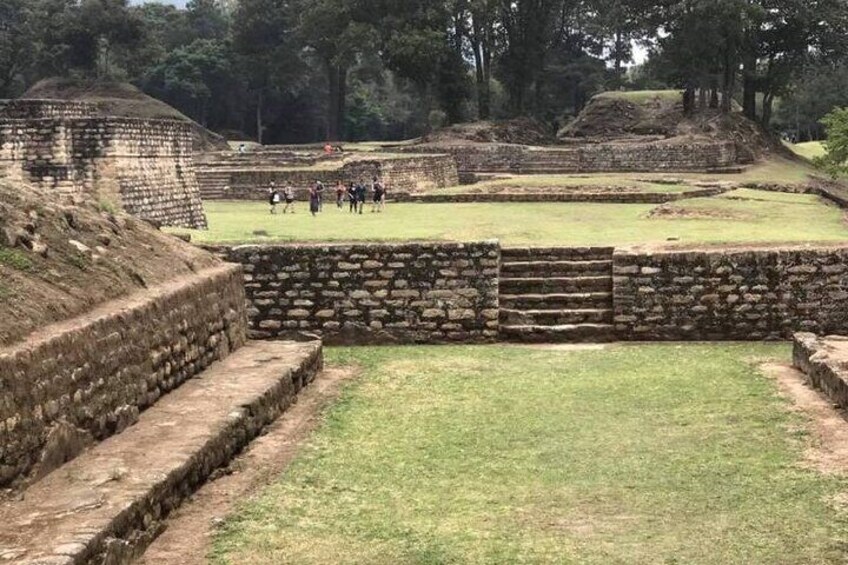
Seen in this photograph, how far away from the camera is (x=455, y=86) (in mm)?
42406

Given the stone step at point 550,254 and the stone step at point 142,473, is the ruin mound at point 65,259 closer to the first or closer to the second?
the stone step at point 142,473

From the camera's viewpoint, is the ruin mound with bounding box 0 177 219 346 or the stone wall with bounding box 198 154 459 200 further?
the stone wall with bounding box 198 154 459 200

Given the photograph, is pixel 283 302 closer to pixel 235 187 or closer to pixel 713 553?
pixel 713 553

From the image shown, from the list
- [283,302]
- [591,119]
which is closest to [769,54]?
[591,119]

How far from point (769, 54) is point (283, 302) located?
30801 mm

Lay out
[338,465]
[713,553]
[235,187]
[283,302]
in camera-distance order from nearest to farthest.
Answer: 1. [713,553]
2. [338,465]
3. [283,302]
4. [235,187]

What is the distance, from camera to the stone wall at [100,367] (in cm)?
491

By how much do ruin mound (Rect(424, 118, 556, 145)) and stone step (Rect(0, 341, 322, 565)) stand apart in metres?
31.4

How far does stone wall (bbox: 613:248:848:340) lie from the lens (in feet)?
34.2

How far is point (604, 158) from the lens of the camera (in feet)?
113

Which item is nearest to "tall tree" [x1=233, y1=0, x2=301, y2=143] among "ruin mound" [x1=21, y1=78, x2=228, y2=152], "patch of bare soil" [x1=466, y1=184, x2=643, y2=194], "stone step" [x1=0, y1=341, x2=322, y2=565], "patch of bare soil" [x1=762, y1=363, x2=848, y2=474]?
"ruin mound" [x1=21, y1=78, x2=228, y2=152]

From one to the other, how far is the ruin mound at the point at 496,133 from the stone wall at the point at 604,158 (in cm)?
281

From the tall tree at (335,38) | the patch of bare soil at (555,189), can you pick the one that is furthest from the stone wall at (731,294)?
the tall tree at (335,38)

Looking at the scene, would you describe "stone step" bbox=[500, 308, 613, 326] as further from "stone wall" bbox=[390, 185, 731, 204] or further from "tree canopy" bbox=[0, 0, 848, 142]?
"tree canopy" bbox=[0, 0, 848, 142]
